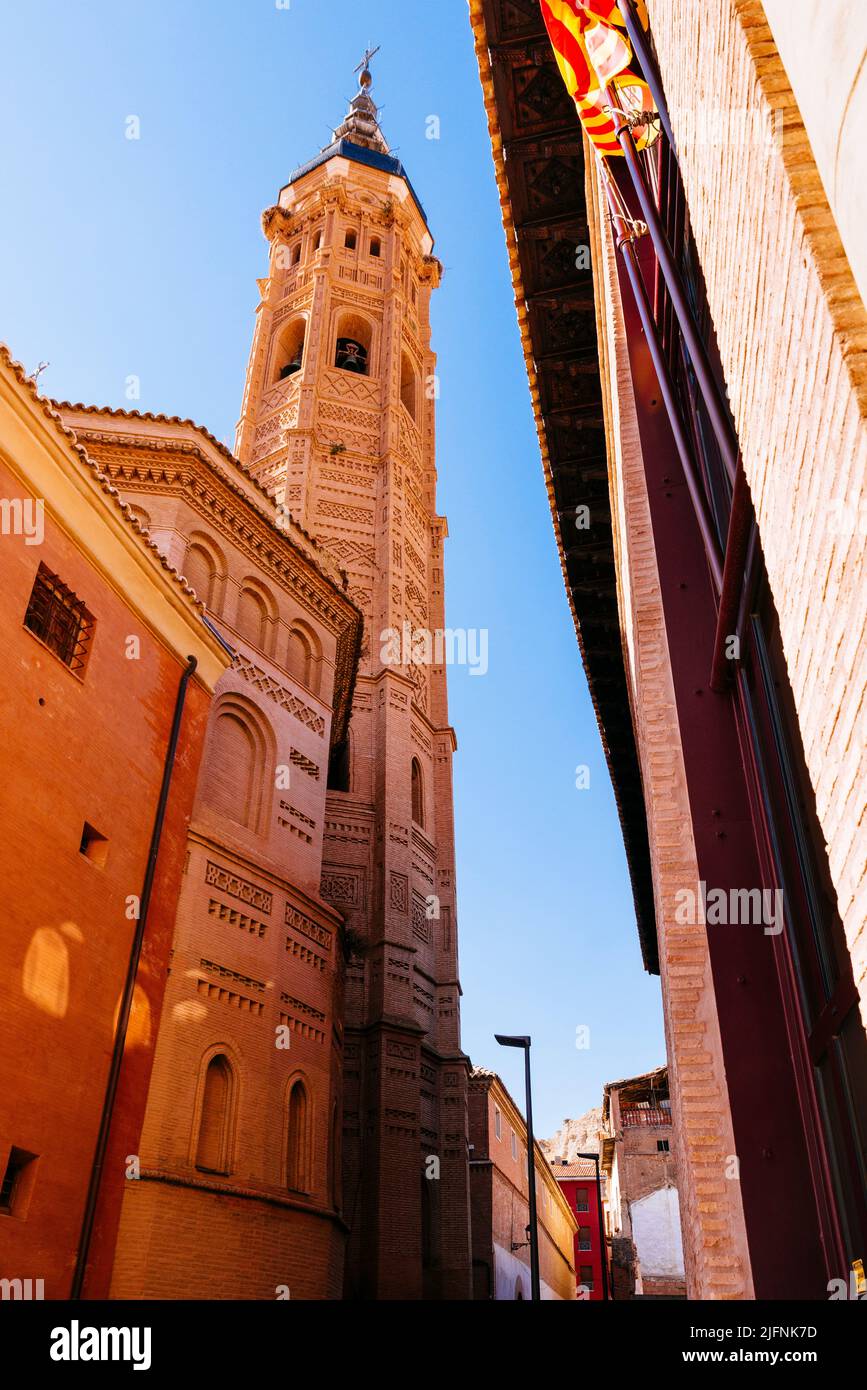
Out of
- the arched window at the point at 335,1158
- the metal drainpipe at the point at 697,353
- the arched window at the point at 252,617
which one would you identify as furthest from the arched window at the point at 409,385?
the metal drainpipe at the point at 697,353

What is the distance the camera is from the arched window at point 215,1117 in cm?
1066

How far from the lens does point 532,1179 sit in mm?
16906

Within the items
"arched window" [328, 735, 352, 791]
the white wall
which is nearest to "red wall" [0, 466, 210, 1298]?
"arched window" [328, 735, 352, 791]

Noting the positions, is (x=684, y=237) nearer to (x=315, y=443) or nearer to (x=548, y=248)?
(x=548, y=248)

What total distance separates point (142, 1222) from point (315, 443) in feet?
68.9

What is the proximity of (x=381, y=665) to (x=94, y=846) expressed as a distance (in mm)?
14676

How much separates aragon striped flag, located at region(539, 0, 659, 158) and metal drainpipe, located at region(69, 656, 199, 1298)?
7.40 meters

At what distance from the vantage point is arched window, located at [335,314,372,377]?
30.2m

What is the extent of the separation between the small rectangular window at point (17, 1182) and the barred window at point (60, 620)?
4.11 meters

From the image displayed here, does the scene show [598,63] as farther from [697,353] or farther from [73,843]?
[73,843]

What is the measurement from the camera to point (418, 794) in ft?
77.7

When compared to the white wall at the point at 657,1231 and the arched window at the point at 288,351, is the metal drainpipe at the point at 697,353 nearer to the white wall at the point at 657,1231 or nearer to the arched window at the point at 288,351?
the arched window at the point at 288,351

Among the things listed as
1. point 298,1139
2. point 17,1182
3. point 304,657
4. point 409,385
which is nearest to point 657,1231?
point 298,1139
